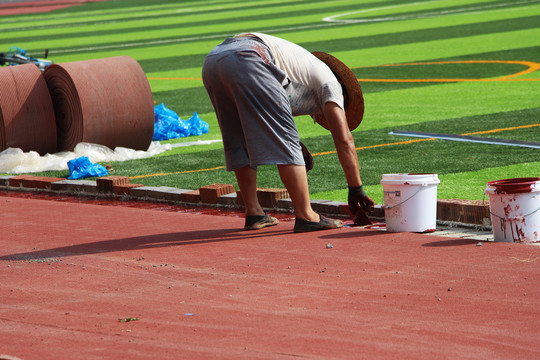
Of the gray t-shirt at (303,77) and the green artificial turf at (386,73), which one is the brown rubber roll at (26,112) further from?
the gray t-shirt at (303,77)

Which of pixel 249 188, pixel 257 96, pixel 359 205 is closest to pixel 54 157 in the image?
pixel 249 188

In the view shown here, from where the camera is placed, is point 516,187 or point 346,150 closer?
point 516,187

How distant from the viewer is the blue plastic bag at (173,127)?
1584 centimetres

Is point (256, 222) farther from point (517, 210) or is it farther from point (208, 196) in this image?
point (517, 210)

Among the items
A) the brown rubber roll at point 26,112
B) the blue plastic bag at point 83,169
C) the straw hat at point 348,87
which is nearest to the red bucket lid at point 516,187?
the straw hat at point 348,87

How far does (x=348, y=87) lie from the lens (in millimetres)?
8906

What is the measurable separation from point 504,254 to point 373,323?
1880mm

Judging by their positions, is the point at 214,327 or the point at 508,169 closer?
the point at 214,327

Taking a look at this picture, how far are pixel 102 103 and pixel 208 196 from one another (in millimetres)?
3996

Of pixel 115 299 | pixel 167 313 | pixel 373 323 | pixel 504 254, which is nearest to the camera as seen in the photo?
pixel 373 323

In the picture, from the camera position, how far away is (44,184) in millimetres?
11961

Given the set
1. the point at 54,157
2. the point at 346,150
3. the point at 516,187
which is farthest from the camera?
the point at 54,157

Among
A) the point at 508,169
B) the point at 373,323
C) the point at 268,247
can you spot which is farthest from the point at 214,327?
the point at 508,169

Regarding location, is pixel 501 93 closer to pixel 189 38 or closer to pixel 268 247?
pixel 268 247
